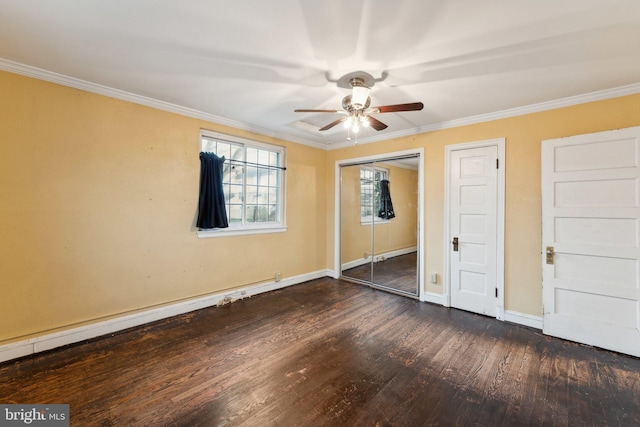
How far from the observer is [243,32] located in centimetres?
183

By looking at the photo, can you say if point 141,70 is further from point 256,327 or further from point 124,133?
point 256,327

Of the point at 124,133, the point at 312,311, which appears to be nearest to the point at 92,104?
the point at 124,133

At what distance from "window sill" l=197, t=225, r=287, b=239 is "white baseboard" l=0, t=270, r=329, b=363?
0.81m

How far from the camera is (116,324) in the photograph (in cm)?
281

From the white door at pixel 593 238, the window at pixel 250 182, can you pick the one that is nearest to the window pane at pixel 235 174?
the window at pixel 250 182

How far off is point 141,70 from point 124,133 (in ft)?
2.70

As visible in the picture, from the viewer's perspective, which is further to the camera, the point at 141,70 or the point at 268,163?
the point at 268,163

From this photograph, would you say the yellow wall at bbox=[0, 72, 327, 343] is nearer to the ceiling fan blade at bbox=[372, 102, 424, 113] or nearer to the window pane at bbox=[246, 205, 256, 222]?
the window pane at bbox=[246, 205, 256, 222]

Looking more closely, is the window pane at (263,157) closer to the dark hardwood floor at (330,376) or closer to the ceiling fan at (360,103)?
the ceiling fan at (360,103)

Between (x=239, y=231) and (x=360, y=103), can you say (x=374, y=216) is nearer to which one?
(x=239, y=231)

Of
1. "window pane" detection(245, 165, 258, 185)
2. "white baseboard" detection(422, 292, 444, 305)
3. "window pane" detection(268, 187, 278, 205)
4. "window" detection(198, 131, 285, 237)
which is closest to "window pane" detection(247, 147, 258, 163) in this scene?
"window" detection(198, 131, 285, 237)

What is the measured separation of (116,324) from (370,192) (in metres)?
3.89

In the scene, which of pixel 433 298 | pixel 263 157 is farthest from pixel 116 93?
pixel 433 298

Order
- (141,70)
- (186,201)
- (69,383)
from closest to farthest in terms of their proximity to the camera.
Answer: (69,383), (141,70), (186,201)
